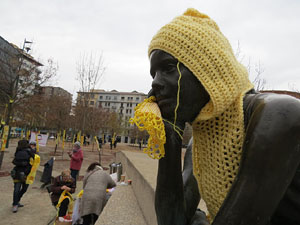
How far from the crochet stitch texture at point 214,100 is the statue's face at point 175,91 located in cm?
3

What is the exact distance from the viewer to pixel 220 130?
2.69 feet

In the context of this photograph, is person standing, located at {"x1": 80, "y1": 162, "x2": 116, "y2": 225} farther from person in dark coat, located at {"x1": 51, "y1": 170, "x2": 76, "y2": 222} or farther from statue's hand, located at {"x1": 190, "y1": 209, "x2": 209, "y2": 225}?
statue's hand, located at {"x1": 190, "y1": 209, "x2": 209, "y2": 225}

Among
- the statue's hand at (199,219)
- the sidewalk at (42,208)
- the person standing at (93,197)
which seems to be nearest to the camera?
the statue's hand at (199,219)

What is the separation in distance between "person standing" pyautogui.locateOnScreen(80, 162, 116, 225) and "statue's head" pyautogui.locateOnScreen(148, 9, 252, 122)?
430 centimetres

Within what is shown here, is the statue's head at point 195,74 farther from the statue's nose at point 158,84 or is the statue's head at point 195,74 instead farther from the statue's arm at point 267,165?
the statue's arm at point 267,165

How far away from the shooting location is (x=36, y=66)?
14391mm

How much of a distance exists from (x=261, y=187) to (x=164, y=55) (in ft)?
1.97

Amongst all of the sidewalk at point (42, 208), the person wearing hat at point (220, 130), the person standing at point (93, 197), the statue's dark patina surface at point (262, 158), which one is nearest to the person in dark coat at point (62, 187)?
the person standing at point (93, 197)

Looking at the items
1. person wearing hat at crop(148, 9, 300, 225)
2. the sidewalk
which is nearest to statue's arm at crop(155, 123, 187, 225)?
person wearing hat at crop(148, 9, 300, 225)

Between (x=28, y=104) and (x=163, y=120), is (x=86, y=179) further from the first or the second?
(x=28, y=104)

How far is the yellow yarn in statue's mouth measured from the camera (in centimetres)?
81

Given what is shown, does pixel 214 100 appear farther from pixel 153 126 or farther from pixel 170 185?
pixel 170 185

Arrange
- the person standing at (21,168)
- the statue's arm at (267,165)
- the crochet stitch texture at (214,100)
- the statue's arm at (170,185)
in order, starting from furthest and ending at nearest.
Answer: the person standing at (21,168) < the statue's arm at (170,185) < the crochet stitch texture at (214,100) < the statue's arm at (267,165)

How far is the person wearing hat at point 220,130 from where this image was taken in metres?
0.59
